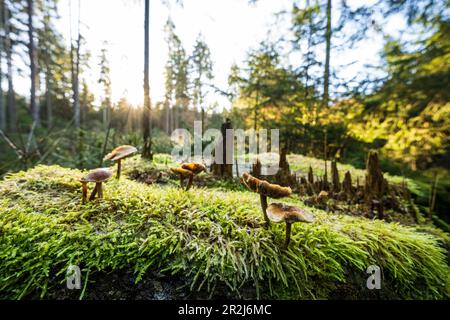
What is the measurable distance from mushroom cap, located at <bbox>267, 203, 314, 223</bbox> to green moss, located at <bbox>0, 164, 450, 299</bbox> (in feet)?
0.96

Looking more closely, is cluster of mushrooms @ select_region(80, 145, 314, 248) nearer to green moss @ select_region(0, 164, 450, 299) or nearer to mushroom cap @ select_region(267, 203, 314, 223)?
mushroom cap @ select_region(267, 203, 314, 223)

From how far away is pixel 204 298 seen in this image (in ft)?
4.11

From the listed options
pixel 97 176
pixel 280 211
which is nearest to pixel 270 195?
pixel 280 211

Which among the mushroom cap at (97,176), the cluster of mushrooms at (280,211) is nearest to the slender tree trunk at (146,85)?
the mushroom cap at (97,176)

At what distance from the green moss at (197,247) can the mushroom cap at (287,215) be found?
0.29 metres

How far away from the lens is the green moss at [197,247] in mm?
1304

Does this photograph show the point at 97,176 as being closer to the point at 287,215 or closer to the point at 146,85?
the point at 287,215

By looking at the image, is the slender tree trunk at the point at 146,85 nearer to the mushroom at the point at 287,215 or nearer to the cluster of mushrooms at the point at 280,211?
the cluster of mushrooms at the point at 280,211

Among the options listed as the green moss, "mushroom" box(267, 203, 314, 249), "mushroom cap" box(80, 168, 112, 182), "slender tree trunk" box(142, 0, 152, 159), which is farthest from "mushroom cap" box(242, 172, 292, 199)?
"slender tree trunk" box(142, 0, 152, 159)

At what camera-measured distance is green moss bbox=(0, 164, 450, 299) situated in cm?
130

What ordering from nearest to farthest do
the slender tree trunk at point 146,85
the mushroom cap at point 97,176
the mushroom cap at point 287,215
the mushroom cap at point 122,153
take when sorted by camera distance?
the mushroom cap at point 287,215 < the mushroom cap at point 97,176 < the mushroom cap at point 122,153 < the slender tree trunk at point 146,85

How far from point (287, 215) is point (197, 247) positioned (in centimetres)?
60
